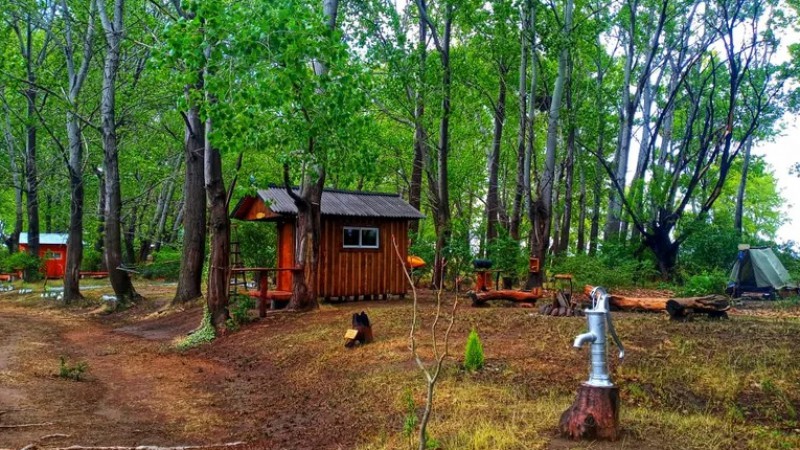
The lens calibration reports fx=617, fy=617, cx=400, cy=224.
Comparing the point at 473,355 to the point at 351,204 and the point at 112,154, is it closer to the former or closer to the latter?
the point at 351,204

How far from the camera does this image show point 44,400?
277 inches

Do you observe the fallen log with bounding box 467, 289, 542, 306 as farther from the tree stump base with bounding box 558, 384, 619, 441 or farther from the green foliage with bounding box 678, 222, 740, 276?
the green foliage with bounding box 678, 222, 740, 276

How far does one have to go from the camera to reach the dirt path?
19.2ft

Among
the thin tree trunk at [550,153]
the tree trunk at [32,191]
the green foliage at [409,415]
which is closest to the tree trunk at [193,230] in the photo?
the thin tree trunk at [550,153]

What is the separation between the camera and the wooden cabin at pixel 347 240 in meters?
14.7

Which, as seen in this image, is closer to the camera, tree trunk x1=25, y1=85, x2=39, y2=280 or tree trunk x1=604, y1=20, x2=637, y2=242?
tree trunk x1=604, y1=20, x2=637, y2=242

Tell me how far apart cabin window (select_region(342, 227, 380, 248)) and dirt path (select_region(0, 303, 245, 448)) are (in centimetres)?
502

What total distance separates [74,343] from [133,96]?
374 inches

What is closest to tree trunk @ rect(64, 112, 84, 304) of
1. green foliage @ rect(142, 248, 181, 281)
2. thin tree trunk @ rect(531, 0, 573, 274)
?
green foliage @ rect(142, 248, 181, 281)

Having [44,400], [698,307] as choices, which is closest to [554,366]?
[698,307]

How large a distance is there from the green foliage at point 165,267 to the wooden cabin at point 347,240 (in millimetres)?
11905

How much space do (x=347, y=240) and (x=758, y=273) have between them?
10.7 m

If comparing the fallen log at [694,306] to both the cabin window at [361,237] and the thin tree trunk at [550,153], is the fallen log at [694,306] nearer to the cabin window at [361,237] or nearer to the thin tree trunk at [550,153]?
the thin tree trunk at [550,153]

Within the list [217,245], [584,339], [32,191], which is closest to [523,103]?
[217,245]
